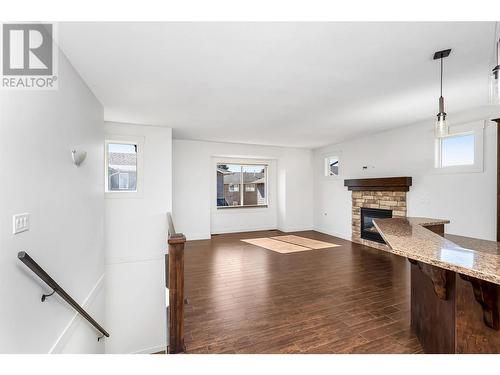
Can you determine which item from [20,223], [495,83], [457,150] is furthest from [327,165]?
[20,223]

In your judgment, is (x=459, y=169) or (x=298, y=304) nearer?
(x=298, y=304)

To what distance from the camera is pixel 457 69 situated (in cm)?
257

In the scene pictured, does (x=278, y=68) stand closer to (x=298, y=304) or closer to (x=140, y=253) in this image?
(x=298, y=304)

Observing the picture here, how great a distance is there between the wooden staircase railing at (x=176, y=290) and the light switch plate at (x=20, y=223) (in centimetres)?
92

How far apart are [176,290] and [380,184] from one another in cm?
515

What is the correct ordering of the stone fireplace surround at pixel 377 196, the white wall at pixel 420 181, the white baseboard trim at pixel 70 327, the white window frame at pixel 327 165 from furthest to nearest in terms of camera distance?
the white window frame at pixel 327 165 → the stone fireplace surround at pixel 377 196 → the white wall at pixel 420 181 → the white baseboard trim at pixel 70 327

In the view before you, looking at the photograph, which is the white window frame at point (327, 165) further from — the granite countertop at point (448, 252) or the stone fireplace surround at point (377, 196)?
the granite countertop at point (448, 252)

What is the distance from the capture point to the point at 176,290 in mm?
1932

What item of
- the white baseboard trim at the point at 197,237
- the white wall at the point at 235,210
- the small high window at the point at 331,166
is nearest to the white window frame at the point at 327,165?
the small high window at the point at 331,166

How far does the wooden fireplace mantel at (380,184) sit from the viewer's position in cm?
506

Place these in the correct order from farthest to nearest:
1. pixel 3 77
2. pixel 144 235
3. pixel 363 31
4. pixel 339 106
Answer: pixel 144 235, pixel 339 106, pixel 363 31, pixel 3 77
